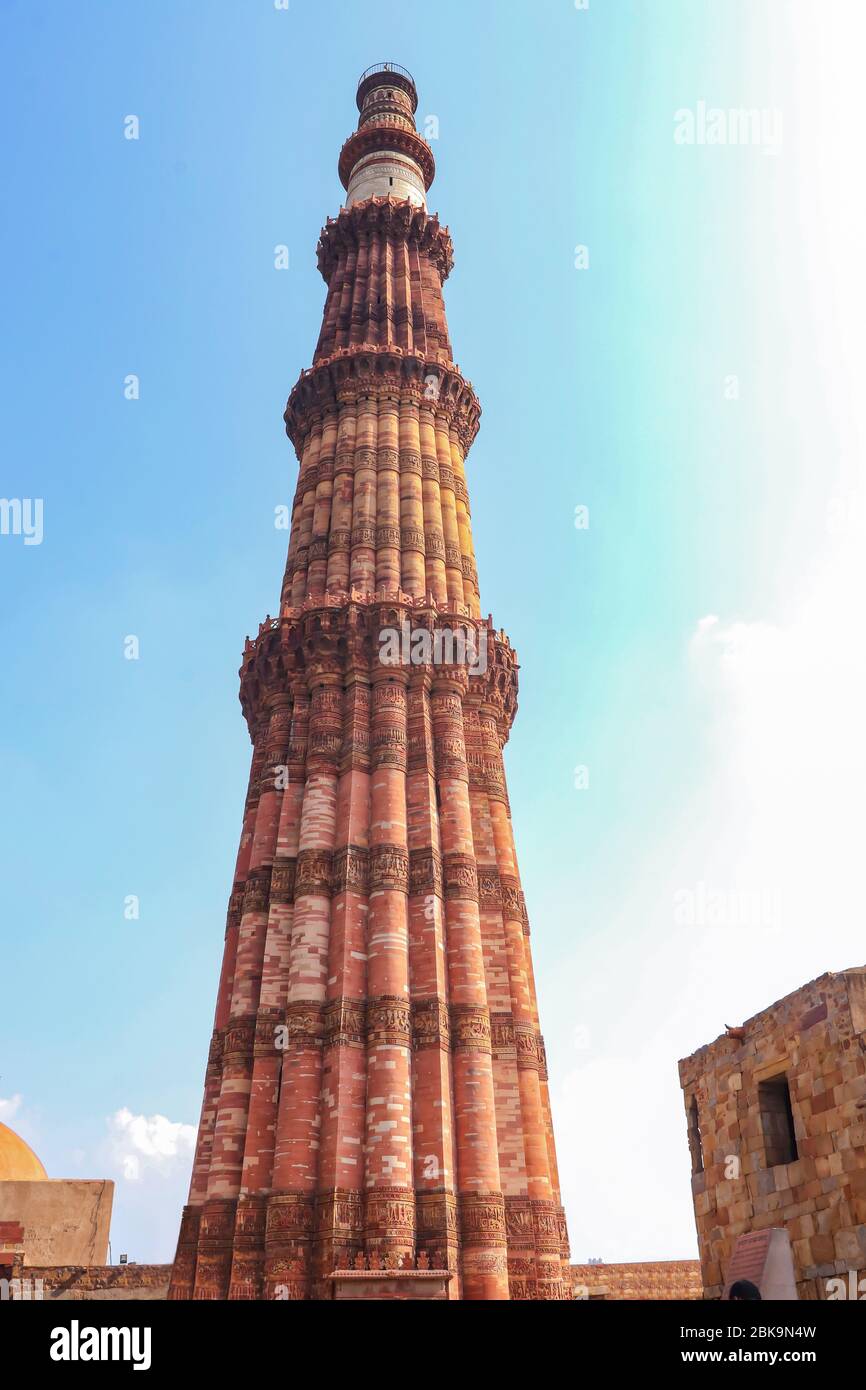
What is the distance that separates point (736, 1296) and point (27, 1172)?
24495mm

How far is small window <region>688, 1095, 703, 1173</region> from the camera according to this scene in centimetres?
1545

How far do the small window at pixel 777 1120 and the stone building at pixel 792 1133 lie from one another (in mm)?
13

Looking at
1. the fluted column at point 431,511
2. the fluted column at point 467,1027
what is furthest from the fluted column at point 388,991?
the fluted column at point 431,511

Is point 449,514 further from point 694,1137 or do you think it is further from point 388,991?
point 694,1137

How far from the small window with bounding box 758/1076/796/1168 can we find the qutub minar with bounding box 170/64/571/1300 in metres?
6.10

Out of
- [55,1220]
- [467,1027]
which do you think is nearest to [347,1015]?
[467,1027]

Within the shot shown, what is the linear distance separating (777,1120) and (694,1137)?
6.66 feet

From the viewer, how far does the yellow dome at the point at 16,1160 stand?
3017 centimetres

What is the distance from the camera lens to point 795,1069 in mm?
13352

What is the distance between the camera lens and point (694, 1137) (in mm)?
15656

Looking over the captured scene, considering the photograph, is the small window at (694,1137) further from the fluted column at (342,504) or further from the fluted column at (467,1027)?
the fluted column at (342,504)
